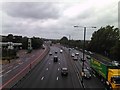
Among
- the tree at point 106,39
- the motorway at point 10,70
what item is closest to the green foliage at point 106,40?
the tree at point 106,39

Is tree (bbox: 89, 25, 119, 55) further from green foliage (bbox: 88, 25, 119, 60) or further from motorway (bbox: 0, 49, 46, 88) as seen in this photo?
motorway (bbox: 0, 49, 46, 88)

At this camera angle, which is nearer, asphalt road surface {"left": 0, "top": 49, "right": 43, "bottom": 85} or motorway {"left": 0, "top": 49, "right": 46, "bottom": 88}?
motorway {"left": 0, "top": 49, "right": 46, "bottom": 88}

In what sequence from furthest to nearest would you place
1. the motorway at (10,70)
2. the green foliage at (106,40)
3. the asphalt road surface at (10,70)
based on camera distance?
the green foliage at (106,40) < the asphalt road surface at (10,70) < the motorway at (10,70)

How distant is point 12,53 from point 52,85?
62.0 metres

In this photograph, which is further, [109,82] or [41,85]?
[41,85]

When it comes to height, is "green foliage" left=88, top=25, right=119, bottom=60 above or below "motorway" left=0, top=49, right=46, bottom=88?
above

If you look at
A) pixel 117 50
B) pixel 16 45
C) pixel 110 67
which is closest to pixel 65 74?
pixel 110 67

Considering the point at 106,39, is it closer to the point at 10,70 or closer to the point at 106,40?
the point at 106,40

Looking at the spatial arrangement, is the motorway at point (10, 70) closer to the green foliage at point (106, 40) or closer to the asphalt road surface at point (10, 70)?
the asphalt road surface at point (10, 70)

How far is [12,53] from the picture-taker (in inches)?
3794

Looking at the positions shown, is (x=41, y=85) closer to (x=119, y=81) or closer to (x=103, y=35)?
(x=119, y=81)

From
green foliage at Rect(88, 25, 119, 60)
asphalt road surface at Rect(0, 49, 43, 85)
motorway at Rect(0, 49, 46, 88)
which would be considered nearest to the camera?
motorway at Rect(0, 49, 46, 88)

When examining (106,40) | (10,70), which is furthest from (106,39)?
(10,70)

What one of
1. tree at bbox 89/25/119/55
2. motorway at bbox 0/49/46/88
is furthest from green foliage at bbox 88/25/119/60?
motorway at bbox 0/49/46/88
